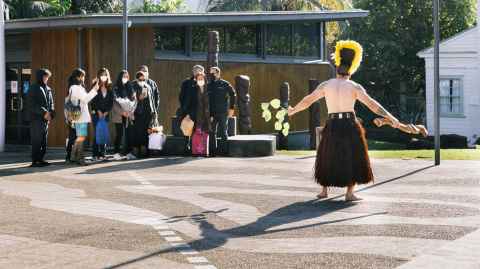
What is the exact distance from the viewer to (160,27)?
24.8 meters

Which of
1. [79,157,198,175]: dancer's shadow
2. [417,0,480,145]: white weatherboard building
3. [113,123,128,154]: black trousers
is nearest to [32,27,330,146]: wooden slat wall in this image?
[113,123,128,154]: black trousers

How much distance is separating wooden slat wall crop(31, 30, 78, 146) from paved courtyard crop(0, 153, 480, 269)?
6839 mm

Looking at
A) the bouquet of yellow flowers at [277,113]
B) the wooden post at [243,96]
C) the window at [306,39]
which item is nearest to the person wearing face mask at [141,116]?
the wooden post at [243,96]

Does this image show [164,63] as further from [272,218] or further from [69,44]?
[272,218]

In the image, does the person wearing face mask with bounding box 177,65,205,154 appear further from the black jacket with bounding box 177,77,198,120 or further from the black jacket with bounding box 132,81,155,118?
the black jacket with bounding box 132,81,155,118

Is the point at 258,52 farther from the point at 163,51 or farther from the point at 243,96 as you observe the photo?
the point at 243,96

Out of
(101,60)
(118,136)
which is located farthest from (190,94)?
(101,60)

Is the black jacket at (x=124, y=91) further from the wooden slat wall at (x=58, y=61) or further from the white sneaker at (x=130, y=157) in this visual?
the wooden slat wall at (x=58, y=61)

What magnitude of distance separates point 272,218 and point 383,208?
1.50 m

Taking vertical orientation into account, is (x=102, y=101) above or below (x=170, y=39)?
below

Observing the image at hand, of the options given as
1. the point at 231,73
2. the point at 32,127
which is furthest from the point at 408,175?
the point at 231,73

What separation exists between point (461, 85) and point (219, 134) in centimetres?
1931

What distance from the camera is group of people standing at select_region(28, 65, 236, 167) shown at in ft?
58.8

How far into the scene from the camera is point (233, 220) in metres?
10.4
